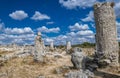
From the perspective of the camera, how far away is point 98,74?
60.7 feet

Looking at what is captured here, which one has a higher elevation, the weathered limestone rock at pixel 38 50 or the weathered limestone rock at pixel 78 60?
the weathered limestone rock at pixel 38 50

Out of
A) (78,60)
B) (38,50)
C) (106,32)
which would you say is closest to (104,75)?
(78,60)

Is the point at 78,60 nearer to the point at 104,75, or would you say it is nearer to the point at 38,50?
the point at 104,75

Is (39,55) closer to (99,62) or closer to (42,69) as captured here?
(42,69)

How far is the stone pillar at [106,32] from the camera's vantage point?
2084 centimetres

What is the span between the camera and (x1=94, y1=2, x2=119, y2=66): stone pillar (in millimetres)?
20844

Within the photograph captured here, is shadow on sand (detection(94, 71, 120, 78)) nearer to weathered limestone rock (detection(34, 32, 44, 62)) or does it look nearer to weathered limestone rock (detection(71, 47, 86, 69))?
weathered limestone rock (detection(71, 47, 86, 69))

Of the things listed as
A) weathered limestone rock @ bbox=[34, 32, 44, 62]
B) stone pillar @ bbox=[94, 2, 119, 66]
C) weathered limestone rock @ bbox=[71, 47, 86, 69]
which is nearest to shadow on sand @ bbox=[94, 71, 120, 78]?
weathered limestone rock @ bbox=[71, 47, 86, 69]

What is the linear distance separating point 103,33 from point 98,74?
3.94 metres

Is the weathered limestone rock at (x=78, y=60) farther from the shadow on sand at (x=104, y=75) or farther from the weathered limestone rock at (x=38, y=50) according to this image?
the weathered limestone rock at (x=38, y=50)

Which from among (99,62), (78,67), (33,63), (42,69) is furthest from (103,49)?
(33,63)

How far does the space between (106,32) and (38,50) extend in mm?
8934

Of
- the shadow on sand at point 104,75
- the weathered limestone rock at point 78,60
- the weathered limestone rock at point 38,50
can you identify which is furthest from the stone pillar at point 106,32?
the weathered limestone rock at point 38,50

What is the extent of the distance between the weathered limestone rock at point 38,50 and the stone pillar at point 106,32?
747 centimetres
